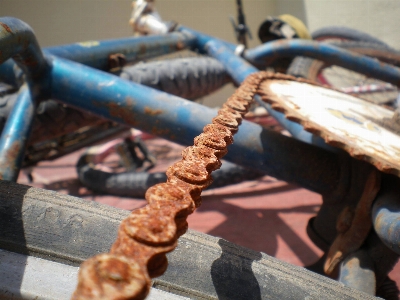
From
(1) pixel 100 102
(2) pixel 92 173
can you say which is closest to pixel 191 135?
(1) pixel 100 102

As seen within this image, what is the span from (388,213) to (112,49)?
32.3 inches

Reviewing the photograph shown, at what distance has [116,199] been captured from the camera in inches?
52.2

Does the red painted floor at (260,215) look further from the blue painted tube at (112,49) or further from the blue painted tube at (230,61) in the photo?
the blue painted tube at (112,49)

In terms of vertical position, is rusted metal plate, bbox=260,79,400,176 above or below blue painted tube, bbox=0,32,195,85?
below

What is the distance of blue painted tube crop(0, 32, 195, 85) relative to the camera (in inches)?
29.1

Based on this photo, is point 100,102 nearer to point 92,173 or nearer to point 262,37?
point 92,173

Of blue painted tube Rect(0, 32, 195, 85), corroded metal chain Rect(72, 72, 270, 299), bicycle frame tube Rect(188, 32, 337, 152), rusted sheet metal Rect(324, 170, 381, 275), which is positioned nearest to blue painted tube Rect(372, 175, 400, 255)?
rusted sheet metal Rect(324, 170, 381, 275)

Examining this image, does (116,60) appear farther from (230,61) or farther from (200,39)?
(200,39)

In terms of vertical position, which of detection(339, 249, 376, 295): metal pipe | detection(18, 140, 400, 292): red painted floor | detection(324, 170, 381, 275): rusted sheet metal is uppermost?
detection(324, 170, 381, 275): rusted sheet metal

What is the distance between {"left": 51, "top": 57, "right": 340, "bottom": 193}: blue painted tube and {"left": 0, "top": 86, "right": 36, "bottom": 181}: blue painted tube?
0.06 m

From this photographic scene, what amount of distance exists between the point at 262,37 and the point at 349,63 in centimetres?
50

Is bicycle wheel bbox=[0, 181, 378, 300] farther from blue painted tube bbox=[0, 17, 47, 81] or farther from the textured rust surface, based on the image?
the textured rust surface

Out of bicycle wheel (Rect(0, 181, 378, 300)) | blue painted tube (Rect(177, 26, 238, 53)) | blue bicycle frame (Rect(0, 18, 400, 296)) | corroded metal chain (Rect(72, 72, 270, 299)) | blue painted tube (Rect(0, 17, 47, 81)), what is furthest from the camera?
blue painted tube (Rect(177, 26, 238, 53))

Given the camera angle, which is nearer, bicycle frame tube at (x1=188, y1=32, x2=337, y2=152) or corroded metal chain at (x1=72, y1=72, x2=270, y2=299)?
corroded metal chain at (x1=72, y1=72, x2=270, y2=299)
